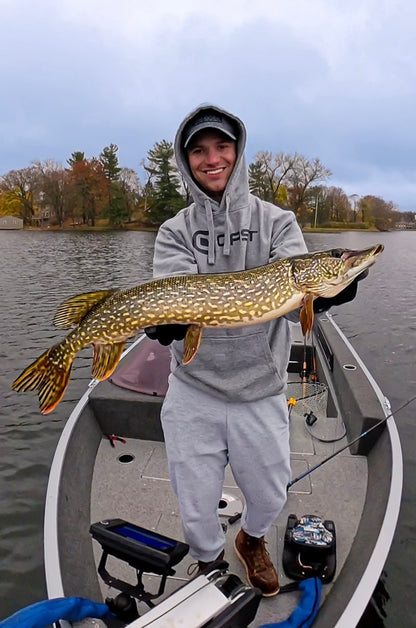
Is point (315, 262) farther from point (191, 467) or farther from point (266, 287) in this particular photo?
point (191, 467)

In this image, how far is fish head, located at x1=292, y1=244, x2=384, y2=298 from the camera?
2053mm

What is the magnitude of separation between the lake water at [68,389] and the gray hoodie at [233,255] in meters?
2.33

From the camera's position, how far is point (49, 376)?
2152mm

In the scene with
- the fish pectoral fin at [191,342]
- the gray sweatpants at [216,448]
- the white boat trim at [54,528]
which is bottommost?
the white boat trim at [54,528]

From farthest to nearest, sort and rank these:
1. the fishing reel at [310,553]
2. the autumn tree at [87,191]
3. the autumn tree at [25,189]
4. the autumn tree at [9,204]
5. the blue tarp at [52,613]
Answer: the autumn tree at [9,204] → the autumn tree at [25,189] → the autumn tree at [87,191] → the fishing reel at [310,553] → the blue tarp at [52,613]

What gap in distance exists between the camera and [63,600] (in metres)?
1.69

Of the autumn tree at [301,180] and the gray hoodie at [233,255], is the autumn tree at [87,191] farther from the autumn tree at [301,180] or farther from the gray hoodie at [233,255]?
the gray hoodie at [233,255]

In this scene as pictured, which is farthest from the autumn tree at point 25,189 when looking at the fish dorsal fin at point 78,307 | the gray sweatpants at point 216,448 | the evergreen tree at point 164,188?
the gray sweatpants at point 216,448

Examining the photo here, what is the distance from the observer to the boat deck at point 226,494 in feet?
8.75

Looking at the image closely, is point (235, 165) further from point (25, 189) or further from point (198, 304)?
point (25, 189)

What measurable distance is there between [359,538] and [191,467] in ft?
4.40

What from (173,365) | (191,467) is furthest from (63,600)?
(173,365)

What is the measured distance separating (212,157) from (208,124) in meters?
0.14

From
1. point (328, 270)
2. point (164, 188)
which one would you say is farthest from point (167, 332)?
point (164, 188)
